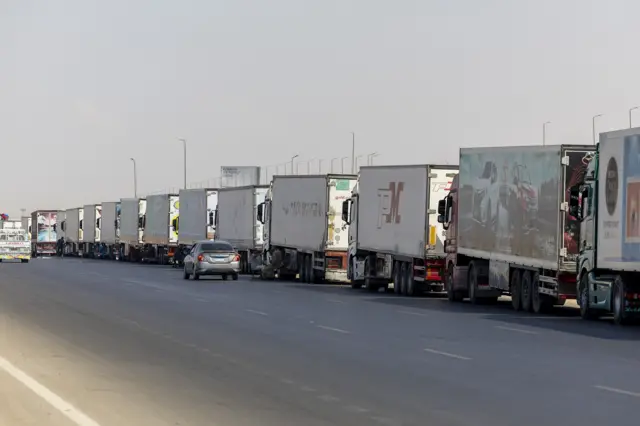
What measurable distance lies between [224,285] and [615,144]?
77.2 ft

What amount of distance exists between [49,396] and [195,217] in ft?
215

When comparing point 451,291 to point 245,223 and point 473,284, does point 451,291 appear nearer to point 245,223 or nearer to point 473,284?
point 473,284

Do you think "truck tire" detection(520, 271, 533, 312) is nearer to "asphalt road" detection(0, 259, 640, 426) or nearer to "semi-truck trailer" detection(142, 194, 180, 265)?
"asphalt road" detection(0, 259, 640, 426)

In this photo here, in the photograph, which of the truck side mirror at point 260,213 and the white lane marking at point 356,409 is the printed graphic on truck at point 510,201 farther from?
the truck side mirror at point 260,213

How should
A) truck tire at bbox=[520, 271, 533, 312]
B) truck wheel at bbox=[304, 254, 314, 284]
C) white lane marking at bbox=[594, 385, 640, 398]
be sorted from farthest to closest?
truck wheel at bbox=[304, 254, 314, 284] < truck tire at bbox=[520, 271, 533, 312] < white lane marking at bbox=[594, 385, 640, 398]

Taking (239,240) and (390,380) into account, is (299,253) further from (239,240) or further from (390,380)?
(390,380)

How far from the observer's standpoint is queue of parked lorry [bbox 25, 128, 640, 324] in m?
30.3

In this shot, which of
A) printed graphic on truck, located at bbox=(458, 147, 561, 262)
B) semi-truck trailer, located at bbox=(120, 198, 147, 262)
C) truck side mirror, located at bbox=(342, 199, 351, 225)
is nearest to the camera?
printed graphic on truck, located at bbox=(458, 147, 561, 262)

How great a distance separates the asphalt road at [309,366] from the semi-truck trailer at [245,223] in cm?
3052

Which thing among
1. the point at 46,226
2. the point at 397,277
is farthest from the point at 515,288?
the point at 46,226

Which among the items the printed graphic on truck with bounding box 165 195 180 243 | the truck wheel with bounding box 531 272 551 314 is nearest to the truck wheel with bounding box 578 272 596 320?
the truck wheel with bounding box 531 272 551 314

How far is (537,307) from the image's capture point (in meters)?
34.3

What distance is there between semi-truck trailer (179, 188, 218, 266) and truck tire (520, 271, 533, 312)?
40786 mm

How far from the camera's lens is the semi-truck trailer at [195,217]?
78.1m
